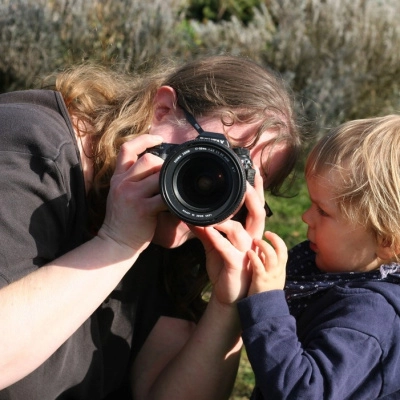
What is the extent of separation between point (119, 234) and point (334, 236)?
0.60 m

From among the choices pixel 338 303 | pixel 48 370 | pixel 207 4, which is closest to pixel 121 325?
pixel 48 370

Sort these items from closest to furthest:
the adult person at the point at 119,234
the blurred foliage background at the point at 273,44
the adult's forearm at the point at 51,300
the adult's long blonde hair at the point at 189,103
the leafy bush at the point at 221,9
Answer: the adult's forearm at the point at 51,300 < the adult person at the point at 119,234 < the adult's long blonde hair at the point at 189,103 < the blurred foliage background at the point at 273,44 < the leafy bush at the point at 221,9

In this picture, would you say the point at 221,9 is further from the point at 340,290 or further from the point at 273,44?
the point at 340,290

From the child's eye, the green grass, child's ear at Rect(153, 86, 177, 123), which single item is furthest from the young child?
the green grass

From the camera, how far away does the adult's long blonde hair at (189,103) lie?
2223 millimetres

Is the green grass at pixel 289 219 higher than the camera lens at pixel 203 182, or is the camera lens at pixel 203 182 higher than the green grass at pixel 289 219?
the camera lens at pixel 203 182

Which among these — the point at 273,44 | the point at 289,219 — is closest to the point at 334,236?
the point at 289,219

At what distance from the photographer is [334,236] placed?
225 cm

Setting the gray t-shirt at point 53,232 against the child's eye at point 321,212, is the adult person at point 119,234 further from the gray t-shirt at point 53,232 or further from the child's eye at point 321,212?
the child's eye at point 321,212

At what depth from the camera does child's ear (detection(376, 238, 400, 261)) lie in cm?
221

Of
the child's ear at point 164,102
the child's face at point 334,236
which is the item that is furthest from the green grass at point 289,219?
the child's ear at point 164,102

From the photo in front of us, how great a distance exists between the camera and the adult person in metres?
0.05

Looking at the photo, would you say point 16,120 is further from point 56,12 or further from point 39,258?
point 56,12

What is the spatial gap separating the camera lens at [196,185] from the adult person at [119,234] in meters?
0.06
